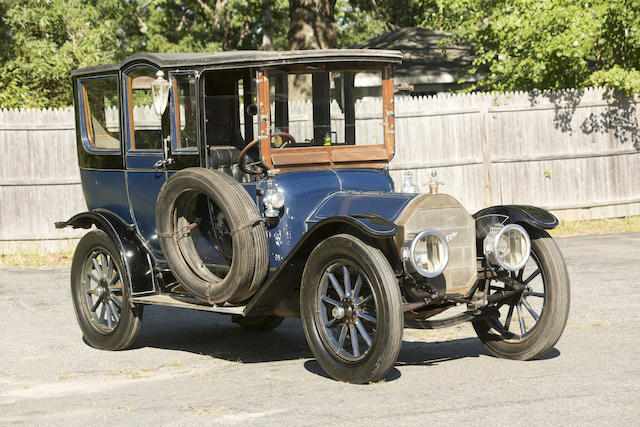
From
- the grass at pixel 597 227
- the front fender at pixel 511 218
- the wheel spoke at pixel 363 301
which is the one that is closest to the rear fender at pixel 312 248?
the wheel spoke at pixel 363 301

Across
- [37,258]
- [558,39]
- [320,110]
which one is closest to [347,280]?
[320,110]

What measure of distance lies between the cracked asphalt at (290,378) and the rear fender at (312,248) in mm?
512

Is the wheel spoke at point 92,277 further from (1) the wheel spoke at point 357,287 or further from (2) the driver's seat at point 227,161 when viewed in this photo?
(1) the wheel spoke at point 357,287

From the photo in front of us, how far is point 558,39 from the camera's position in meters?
15.8

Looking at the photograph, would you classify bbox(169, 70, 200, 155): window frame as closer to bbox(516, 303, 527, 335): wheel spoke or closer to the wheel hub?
the wheel hub

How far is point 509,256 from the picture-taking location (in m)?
6.75

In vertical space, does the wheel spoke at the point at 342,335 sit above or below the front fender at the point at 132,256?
below

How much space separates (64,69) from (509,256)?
13.2 m

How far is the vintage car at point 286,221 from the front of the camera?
6.42 meters

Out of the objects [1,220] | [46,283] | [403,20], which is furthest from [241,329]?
[403,20]

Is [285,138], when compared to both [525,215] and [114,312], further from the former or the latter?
[114,312]

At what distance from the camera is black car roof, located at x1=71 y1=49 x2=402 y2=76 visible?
7.09m

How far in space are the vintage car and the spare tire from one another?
1 cm

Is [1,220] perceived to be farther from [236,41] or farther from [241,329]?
[236,41]
